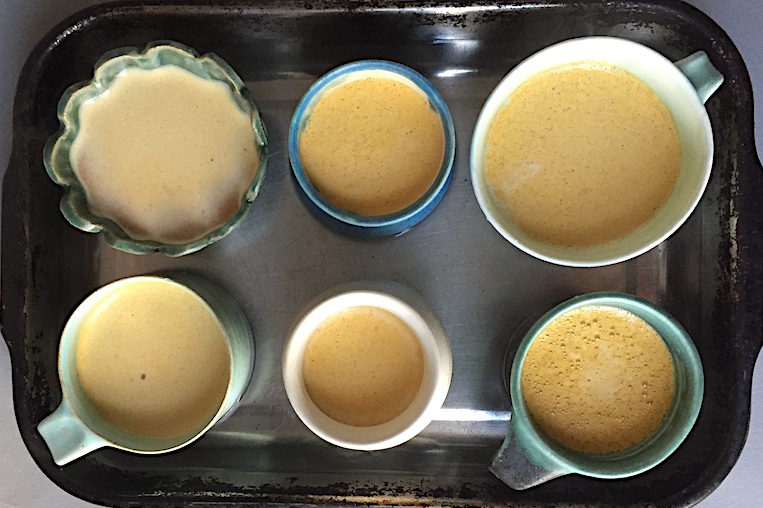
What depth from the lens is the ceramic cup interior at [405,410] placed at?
80 cm

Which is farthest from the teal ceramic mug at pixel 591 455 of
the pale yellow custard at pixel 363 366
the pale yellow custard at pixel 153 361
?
the pale yellow custard at pixel 153 361

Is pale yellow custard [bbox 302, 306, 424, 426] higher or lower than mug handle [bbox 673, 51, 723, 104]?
lower

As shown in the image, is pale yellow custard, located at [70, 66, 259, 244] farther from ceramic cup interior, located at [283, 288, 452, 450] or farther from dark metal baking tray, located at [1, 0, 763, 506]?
ceramic cup interior, located at [283, 288, 452, 450]

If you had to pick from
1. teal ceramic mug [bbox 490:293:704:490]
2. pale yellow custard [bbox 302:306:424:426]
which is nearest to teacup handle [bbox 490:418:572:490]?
teal ceramic mug [bbox 490:293:704:490]

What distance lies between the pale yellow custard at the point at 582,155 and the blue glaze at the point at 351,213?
0.05 meters

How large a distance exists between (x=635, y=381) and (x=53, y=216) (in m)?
0.75

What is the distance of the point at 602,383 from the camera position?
0.83m

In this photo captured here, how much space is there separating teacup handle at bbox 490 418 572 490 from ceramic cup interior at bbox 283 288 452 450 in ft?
0.30

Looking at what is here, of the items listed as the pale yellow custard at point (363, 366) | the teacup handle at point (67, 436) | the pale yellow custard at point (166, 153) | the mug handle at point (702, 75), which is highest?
the mug handle at point (702, 75)

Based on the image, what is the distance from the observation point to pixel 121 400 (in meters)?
0.87

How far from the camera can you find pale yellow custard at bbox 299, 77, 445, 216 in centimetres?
86

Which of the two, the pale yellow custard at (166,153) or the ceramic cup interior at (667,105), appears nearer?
the ceramic cup interior at (667,105)

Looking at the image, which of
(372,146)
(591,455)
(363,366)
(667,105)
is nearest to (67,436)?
(363,366)

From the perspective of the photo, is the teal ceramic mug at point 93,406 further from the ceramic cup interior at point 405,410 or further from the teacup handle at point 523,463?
the teacup handle at point 523,463
